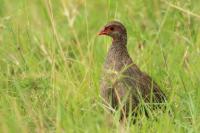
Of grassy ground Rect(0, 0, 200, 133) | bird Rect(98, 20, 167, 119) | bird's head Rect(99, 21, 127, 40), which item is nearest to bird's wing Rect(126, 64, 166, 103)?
bird Rect(98, 20, 167, 119)

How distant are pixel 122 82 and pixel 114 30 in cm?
56

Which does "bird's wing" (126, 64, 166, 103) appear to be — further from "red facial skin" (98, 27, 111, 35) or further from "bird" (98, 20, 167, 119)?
"red facial skin" (98, 27, 111, 35)

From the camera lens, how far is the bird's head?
7078 millimetres

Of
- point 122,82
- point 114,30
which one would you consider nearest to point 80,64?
point 114,30

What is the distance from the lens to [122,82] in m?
6.75

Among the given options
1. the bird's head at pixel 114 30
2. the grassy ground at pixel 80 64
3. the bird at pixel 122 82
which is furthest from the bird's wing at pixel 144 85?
the bird's head at pixel 114 30

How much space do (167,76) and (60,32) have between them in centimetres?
215

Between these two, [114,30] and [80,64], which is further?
[80,64]

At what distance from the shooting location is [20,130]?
559cm

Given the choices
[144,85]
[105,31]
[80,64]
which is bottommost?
[144,85]

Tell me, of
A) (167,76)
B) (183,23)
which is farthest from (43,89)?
(183,23)

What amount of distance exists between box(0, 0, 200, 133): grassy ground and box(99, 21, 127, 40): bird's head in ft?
0.49

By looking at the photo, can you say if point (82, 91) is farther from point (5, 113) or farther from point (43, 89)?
point (5, 113)

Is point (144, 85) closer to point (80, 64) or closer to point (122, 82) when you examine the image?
point (122, 82)
